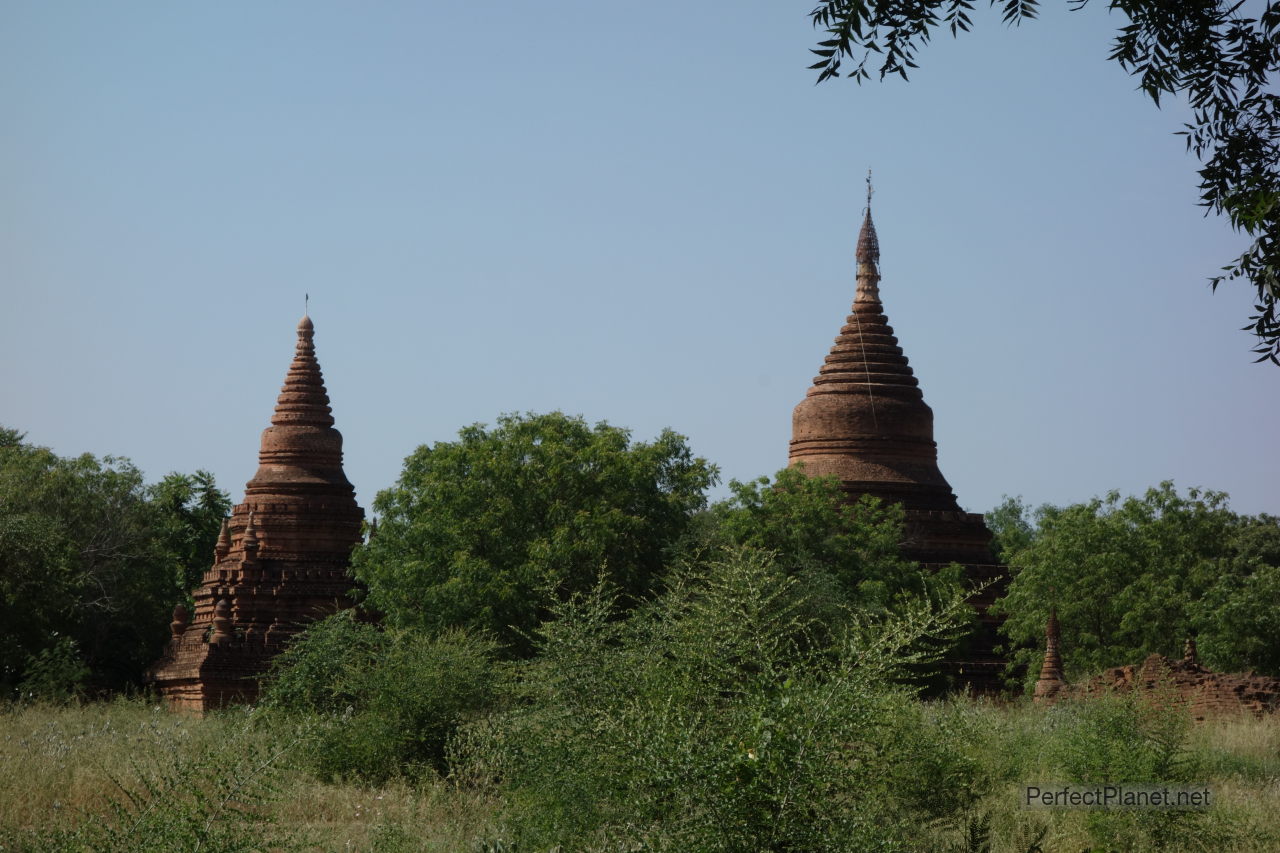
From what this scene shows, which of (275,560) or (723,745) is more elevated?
(275,560)

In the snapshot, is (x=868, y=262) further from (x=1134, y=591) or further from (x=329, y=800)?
(x=329, y=800)

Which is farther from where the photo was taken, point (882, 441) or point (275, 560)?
point (882, 441)

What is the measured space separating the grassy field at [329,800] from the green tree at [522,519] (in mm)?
5425

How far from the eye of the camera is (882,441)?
34.0m

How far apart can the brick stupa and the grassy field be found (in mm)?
13210

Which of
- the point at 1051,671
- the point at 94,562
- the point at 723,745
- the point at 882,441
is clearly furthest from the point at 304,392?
the point at 723,745

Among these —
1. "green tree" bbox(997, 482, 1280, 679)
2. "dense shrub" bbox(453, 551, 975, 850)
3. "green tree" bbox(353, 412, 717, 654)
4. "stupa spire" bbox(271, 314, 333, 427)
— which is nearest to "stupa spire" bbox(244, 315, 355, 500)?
"stupa spire" bbox(271, 314, 333, 427)

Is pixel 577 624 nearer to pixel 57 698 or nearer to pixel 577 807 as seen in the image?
pixel 577 807

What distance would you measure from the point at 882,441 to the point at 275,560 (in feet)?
38.7

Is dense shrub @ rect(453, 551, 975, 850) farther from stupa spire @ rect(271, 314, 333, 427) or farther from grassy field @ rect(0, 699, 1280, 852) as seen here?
stupa spire @ rect(271, 314, 333, 427)

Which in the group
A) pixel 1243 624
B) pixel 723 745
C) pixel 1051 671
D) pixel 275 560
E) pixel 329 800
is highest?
pixel 275 560

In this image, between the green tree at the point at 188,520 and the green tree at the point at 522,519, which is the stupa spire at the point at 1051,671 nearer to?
the green tree at the point at 522,519

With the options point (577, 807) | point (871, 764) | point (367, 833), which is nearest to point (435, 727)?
point (367, 833)

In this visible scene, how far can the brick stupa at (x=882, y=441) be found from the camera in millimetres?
31922
